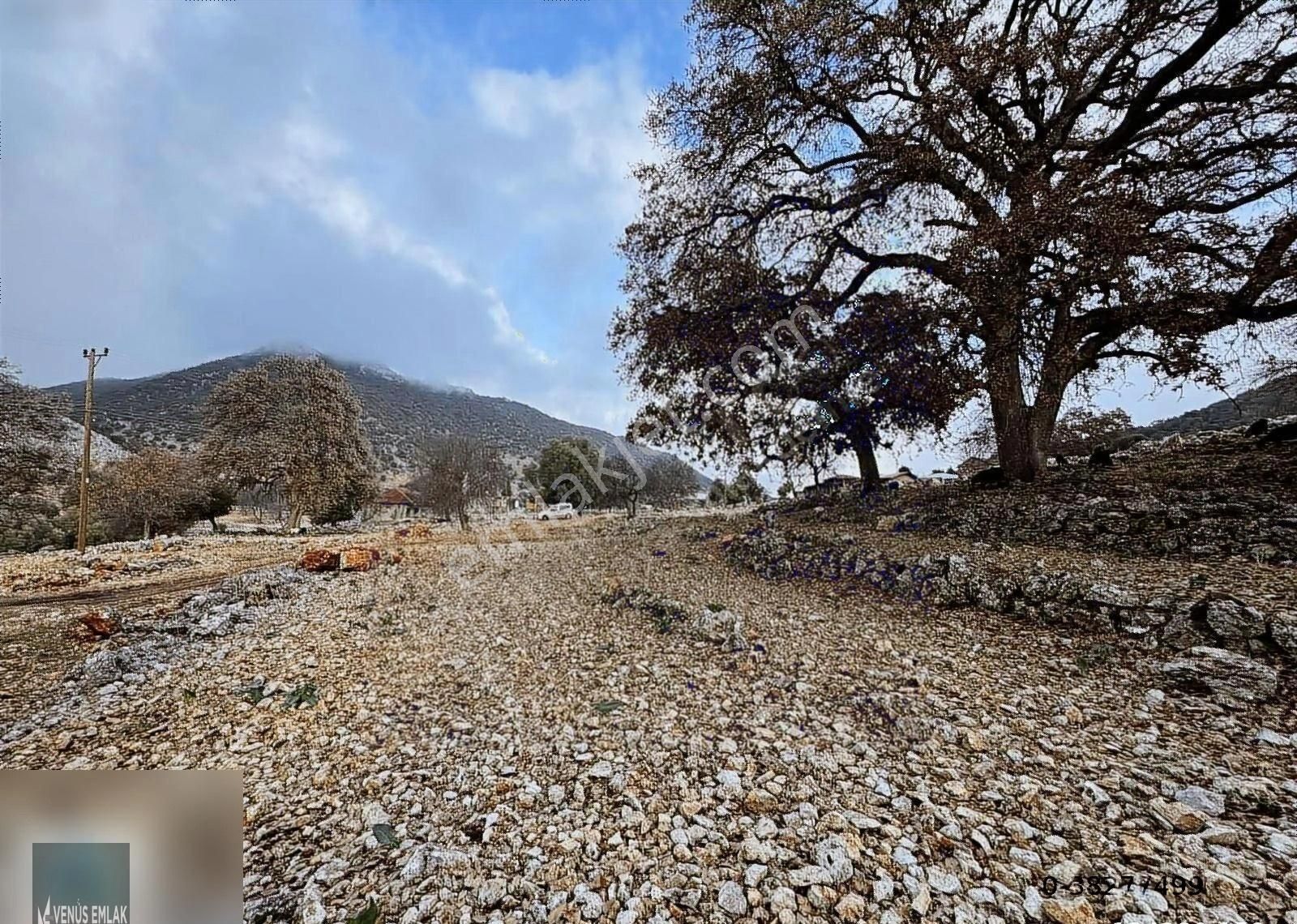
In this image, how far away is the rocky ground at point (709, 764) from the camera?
7.02 ft

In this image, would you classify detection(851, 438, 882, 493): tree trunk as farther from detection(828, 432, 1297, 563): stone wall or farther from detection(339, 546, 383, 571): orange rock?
detection(339, 546, 383, 571): orange rock

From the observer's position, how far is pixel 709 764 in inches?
124

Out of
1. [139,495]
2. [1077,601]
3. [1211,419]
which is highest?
[139,495]

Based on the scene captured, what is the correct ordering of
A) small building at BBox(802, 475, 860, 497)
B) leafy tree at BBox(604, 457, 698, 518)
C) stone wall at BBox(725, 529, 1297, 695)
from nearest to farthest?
stone wall at BBox(725, 529, 1297, 695)
small building at BBox(802, 475, 860, 497)
leafy tree at BBox(604, 457, 698, 518)

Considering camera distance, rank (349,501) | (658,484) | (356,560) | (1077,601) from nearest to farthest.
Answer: (1077,601)
(356,560)
(349,501)
(658,484)

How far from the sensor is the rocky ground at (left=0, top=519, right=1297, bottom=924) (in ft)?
7.02

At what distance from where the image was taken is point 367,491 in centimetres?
2950

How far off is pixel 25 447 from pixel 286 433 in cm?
1398

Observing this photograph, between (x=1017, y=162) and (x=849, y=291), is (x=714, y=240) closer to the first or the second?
(x=849, y=291)

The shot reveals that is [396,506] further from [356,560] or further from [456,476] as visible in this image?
[356,560]

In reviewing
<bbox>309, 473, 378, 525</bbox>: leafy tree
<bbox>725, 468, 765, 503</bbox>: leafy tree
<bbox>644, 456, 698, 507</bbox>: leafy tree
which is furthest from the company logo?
<bbox>644, 456, 698, 507</bbox>: leafy tree

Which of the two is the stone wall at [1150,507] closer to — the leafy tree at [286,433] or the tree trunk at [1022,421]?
the tree trunk at [1022,421]

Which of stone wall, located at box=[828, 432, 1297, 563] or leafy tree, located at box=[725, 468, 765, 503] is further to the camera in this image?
leafy tree, located at box=[725, 468, 765, 503]

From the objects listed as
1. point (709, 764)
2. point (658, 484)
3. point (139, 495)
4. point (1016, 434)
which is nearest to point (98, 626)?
point (709, 764)
